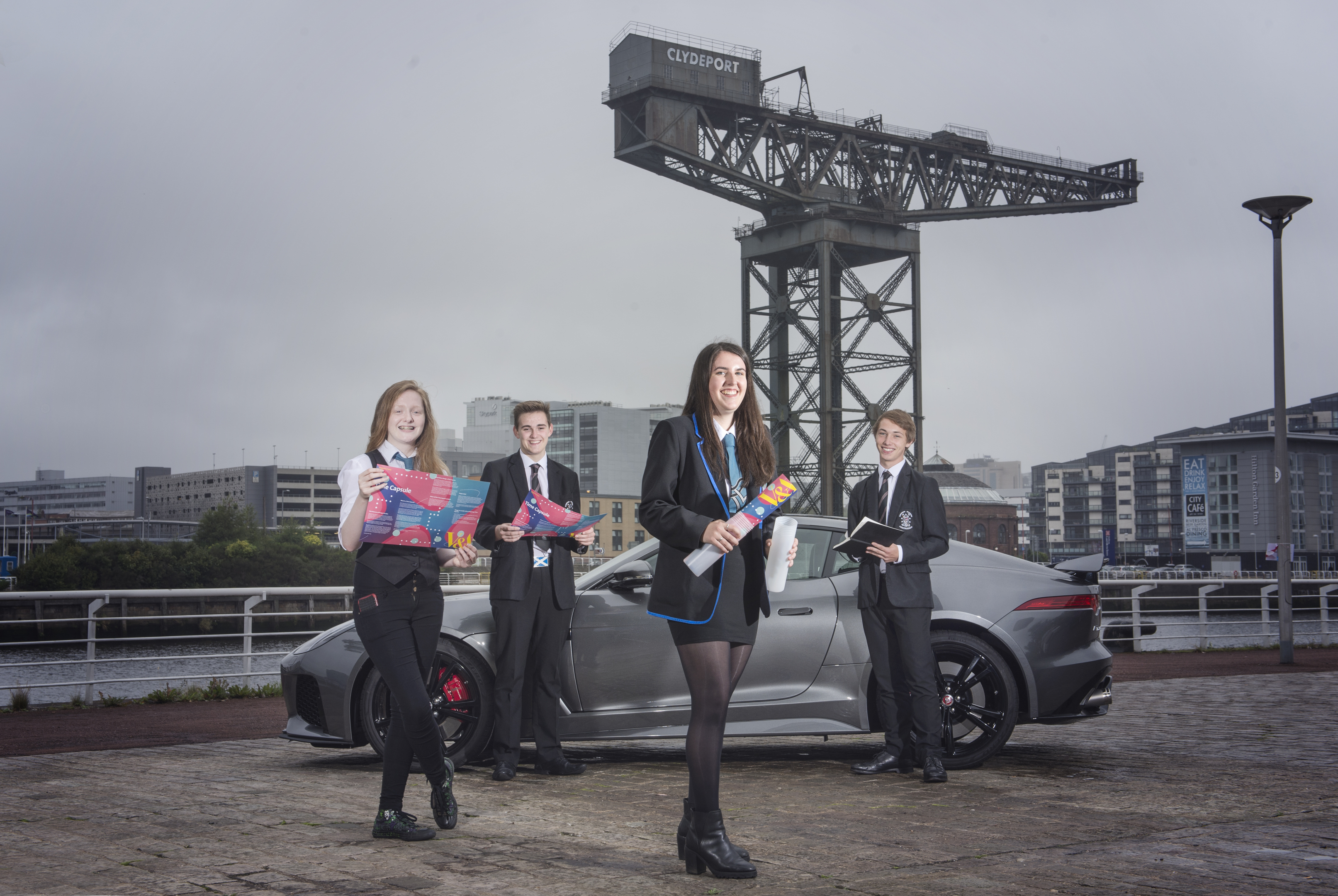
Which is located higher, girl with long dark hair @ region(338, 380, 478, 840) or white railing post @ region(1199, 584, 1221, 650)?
girl with long dark hair @ region(338, 380, 478, 840)

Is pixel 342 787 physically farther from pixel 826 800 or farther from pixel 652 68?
pixel 652 68

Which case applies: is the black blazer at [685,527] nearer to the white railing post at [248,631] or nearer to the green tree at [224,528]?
the white railing post at [248,631]

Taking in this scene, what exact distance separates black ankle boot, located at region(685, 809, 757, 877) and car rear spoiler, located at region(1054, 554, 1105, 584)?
3.44 metres

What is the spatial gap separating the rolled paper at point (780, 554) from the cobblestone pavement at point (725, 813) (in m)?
0.97

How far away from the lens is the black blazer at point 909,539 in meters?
6.04

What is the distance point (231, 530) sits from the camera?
352 ft

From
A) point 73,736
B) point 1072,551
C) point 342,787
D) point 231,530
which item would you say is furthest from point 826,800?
point 1072,551

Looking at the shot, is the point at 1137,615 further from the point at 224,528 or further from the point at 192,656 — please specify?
the point at 224,528

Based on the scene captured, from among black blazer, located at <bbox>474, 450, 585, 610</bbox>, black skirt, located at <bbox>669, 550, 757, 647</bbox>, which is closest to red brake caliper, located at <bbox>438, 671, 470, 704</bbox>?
black blazer, located at <bbox>474, 450, 585, 610</bbox>

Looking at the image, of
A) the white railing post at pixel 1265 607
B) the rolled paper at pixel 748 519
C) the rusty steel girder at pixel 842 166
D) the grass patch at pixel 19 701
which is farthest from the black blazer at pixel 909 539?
the rusty steel girder at pixel 842 166

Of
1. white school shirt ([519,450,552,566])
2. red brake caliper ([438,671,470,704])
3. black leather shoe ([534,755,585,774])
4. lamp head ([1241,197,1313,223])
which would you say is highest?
lamp head ([1241,197,1313,223])

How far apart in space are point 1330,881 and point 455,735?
420 cm

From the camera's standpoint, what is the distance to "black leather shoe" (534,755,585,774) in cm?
622

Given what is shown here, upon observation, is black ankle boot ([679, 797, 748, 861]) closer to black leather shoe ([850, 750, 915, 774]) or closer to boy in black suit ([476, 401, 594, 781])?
boy in black suit ([476, 401, 594, 781])
